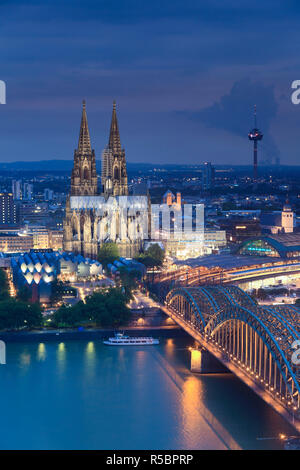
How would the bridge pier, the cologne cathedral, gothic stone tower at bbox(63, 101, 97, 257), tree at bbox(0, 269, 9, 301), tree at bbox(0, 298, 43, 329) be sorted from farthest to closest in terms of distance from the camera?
1. gothic stone tower at bbox(63, 101, 97, 257)
2. the cologne cathedral
3. tree at bbox(0, 269, 9, 301)
4. tree at bbox(0, 298, 43, 329)
5. the bridge pier

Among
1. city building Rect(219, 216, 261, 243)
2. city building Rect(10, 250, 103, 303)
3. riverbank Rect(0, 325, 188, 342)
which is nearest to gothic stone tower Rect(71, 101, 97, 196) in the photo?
city building Rect(10, 250, 103, 303)

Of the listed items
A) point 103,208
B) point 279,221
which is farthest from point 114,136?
point 279,221

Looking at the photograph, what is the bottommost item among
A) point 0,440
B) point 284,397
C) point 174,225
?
point 0,440

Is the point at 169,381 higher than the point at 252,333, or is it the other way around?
the point at 252,333

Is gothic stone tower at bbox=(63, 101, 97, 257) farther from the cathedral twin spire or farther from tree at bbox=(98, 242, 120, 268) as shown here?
tree at bbox=(98, 242, 120, 268)

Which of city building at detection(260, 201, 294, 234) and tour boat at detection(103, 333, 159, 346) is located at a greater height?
city building at detection(260, 201, 294, 234)

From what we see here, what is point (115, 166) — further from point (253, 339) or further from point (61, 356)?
point (253, 339)
